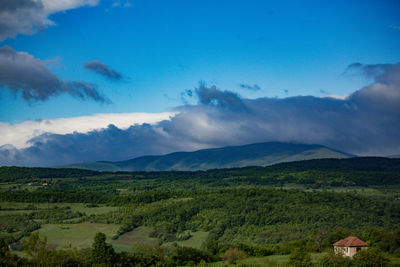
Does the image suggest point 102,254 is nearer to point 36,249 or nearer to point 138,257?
point 138,257

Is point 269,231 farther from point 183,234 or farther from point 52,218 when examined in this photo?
point 52,218

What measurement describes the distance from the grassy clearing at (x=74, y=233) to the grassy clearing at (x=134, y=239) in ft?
13.3

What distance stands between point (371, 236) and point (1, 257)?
90499 mm

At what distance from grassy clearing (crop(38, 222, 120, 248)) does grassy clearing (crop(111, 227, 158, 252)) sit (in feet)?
13.3

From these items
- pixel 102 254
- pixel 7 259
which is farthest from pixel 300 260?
pixel 7 259

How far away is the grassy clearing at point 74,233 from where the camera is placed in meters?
146

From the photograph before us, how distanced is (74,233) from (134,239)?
66.3 ft

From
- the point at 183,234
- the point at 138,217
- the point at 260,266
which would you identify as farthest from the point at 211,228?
the point at 260,266

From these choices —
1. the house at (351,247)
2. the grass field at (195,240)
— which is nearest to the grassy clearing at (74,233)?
the grass field at (195,240)

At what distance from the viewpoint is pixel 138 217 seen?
19050 centimetres

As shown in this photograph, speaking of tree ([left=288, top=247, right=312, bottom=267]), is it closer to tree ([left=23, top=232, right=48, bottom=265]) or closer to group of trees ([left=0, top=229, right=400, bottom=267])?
group of trees ([left=0, top=229, right=400, bottom=267])

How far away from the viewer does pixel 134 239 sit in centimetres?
16425

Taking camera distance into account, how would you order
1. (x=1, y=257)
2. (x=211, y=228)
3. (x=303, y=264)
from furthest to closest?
(x=211, y=228) < (x=303, y=264) < (x=1, y=257)

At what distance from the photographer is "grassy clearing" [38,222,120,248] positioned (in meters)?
146
